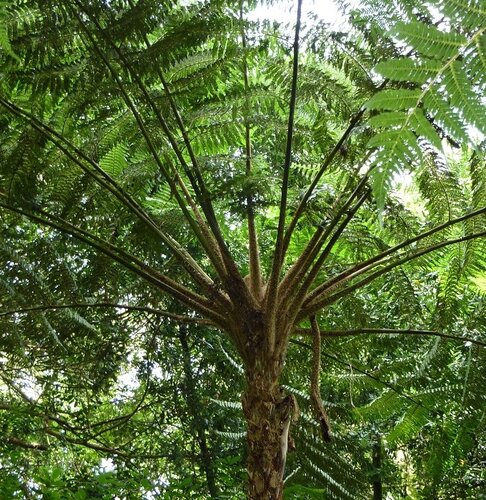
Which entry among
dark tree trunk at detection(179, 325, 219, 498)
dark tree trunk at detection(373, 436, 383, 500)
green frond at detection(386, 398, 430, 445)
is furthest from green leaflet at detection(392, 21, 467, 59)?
dark tree trunk at detection(373, 436, 383, 500)

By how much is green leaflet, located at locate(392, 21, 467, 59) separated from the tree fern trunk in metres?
0.89

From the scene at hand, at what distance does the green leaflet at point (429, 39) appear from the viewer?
86 centimetres

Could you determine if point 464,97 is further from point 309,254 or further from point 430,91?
point 309,254

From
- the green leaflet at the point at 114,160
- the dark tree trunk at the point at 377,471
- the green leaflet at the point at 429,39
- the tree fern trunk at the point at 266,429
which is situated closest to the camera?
the green leaflet at the point at 429,39

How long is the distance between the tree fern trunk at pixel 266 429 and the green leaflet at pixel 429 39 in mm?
889

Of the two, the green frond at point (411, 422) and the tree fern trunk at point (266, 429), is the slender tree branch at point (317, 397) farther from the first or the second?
the green frond at point (411, 422)

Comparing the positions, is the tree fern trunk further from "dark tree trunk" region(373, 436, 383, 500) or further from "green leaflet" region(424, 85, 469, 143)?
"dark tree trunk" region(373, 436, 383, 500)

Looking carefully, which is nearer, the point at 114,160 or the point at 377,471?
the point at 114,160

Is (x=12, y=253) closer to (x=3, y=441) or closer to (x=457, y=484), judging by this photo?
(x=3, y=441)

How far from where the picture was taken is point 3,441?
2695mm

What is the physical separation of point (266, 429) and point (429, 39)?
944 millimetres

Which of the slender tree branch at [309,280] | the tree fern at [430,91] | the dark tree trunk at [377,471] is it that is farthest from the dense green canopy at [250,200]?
the tree fern at [430,91]

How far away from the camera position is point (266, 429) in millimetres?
1460

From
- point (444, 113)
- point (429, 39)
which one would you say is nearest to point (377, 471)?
point (444, 113)
